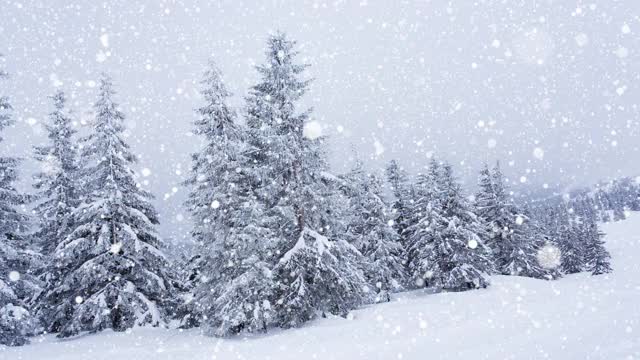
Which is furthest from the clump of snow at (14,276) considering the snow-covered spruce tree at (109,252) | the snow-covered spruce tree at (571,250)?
the snow-covered spruce tree at (571,250)

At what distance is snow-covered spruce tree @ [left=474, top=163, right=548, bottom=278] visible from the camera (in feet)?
149

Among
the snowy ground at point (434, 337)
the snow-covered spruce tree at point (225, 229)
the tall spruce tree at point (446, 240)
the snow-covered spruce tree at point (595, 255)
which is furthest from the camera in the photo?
the snow-covered spruce tree at point (595, 255)

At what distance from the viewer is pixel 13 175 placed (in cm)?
1991

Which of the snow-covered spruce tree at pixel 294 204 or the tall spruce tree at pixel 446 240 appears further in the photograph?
the tall spruce tree at pixel 446 240

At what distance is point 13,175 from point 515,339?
20866mm

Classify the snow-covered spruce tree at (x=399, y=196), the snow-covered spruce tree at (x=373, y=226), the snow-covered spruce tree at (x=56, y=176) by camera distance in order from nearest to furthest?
the snow-covered spruce tree at (x=56, y=176) → the snow-covered spruce tree at (x=373, y=226) → the snow-covered spruce tree at (x=399, y=196)

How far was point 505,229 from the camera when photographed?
45.7 meters

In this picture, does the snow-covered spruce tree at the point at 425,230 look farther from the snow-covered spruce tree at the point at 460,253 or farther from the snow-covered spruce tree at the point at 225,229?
the snow-covered spruce tree at the point at 225,229

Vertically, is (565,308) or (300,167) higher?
(300,167)

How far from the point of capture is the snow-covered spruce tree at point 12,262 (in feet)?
Answer: 57.3

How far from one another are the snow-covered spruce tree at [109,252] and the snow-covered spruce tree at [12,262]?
165 cm

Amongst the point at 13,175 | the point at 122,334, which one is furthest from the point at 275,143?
the point at 13,175

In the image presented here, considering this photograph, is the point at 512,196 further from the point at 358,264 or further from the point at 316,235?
the point at 316,235

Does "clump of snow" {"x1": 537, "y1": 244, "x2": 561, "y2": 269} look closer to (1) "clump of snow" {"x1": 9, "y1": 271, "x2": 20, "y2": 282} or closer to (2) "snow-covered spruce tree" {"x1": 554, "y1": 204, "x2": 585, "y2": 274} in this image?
(2) "snow-covered spruce tree" {"x1": 554, "y1": 204, "x2": 585, "y2": 274}
